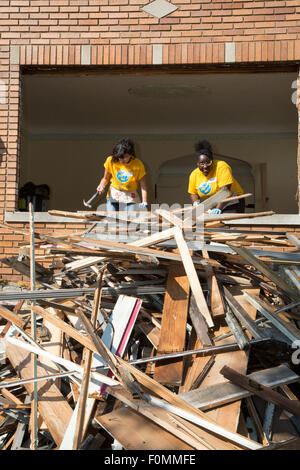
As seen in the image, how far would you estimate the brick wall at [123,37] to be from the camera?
7.03 meters

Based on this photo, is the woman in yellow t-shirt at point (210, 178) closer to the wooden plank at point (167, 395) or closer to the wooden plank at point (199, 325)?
the wooden plank at point (199, 325)

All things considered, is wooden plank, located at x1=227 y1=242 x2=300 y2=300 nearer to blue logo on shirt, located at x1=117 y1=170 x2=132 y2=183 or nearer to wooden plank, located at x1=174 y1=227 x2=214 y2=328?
wooden plank, located at x1=174 y1=227 x2=214 y2=328

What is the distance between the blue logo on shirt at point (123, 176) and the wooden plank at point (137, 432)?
4194 millimetres

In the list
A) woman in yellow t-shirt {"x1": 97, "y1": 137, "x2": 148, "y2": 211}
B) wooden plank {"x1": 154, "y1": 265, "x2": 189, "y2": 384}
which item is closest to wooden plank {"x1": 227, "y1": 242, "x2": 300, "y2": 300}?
wooden plank {"x1": 154, "y1": 265, "x2": 189, "y2": 384}

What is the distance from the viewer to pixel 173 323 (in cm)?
304

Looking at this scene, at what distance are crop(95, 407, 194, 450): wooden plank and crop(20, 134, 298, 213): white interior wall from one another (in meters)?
10.6

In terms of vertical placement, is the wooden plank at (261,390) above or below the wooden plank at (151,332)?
below

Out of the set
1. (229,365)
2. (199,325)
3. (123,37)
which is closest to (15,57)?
(123,37)

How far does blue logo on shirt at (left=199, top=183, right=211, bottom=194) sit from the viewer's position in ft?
18.9

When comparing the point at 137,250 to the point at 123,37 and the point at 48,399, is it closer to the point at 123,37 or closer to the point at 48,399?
the point at 48,399

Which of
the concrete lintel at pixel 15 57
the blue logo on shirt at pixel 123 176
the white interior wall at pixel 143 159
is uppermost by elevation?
the concrete lintel at pixel 15 57

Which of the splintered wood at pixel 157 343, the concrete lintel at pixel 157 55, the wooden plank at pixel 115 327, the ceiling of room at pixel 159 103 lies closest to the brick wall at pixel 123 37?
the concrete lintel at pixel 157 55

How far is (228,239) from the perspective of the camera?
11.4ft

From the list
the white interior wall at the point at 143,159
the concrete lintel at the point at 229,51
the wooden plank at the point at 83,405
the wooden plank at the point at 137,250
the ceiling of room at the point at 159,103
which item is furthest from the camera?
the white interior wall at the point at 143,159
